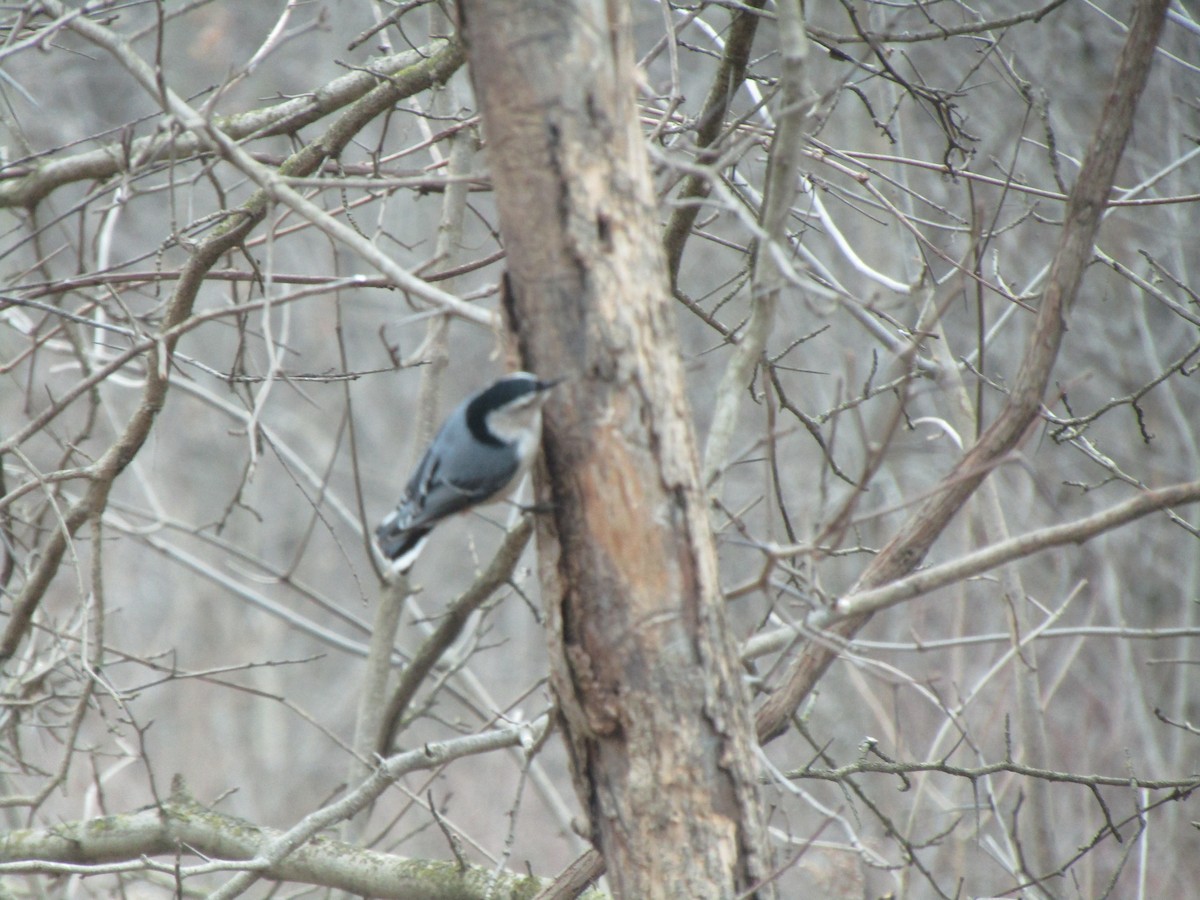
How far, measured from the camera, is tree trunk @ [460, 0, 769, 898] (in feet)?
5.93

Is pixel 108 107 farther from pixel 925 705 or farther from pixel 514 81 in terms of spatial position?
pixel 514 81

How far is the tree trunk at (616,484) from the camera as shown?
1.81 meters

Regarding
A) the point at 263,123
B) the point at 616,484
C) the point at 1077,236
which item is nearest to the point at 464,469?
the point at 616,484

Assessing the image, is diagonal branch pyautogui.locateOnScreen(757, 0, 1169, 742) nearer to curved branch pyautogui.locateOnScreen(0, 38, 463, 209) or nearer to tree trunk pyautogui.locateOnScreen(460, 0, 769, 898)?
tree trunk pyautogui.locateOnScreen(460, 0, 769, 898)

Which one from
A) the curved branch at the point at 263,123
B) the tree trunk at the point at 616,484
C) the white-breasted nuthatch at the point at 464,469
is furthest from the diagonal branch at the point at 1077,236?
the curved branch at the point at 263,123

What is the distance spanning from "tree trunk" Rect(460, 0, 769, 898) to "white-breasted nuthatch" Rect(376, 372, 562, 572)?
0.30 m

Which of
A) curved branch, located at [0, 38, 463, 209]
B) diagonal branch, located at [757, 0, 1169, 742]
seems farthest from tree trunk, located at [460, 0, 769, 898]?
curved branch, located at [0, 38, 463, 209]

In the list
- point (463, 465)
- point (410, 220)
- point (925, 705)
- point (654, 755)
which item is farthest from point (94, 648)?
point (410, 220)

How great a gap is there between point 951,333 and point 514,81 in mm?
6467

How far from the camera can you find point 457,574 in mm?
11273

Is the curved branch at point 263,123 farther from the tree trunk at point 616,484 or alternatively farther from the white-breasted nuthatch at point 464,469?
the tree trunk at point 616,484

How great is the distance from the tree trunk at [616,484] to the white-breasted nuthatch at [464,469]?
300mm

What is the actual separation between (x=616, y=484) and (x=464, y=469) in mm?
932

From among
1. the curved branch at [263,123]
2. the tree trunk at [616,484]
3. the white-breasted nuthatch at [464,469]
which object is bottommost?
the tree trunk at [616,484]
